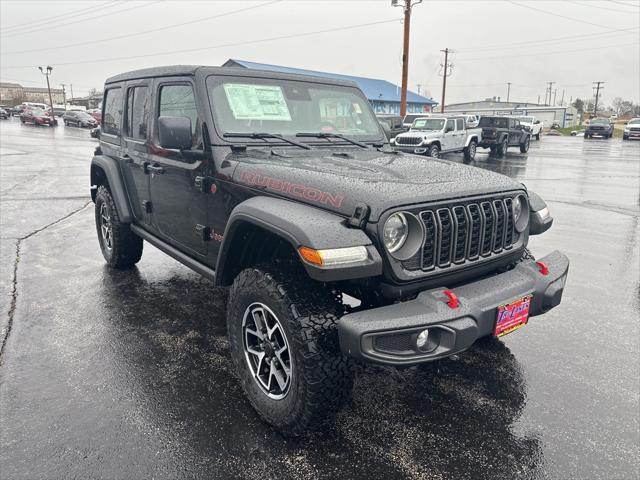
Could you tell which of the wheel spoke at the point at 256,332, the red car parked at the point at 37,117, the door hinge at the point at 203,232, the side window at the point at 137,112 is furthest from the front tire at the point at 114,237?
the red car parked at the point at 37,117

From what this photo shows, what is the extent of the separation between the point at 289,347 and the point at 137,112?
9.90 feet

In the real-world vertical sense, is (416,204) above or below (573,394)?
above

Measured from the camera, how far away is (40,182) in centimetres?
1174

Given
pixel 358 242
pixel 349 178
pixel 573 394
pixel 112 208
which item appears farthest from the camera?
pixel 112 208

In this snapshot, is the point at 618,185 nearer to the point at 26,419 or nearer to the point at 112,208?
the point at 112,208

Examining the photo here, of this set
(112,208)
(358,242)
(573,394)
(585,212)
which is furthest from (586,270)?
(112,208)

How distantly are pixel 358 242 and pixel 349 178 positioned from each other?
52 cm

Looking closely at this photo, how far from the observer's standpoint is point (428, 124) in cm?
1950

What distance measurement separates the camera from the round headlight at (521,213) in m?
3.17

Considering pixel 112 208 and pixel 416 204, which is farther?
pixel 112 208

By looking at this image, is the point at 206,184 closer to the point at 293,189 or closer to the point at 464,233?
the point at 293,189

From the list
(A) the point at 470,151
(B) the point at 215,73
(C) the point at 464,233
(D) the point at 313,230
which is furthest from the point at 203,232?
(A) the point at 470,151

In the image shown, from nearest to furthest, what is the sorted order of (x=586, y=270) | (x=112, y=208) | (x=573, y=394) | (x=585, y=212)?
(x=573, y=394), (x=112, y=208), (x=586, y=270), (x=585, y=212)

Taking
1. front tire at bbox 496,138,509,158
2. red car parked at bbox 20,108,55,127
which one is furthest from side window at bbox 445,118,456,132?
red car parked at bbox 20,108,55,127
